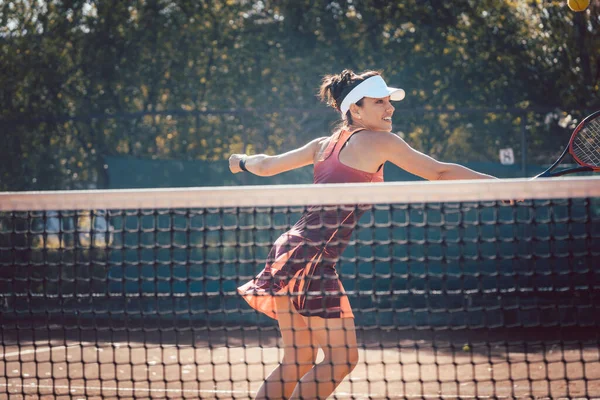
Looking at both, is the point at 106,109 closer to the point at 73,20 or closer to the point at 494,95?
the point at 73,20

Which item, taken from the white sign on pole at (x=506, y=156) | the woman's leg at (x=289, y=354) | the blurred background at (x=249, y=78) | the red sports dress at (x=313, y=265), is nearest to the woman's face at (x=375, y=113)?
the red sports dress at (x=313, y=265)

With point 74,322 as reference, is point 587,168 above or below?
above

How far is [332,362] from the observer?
3.25m

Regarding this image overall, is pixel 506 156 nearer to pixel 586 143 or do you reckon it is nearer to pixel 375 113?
pixel 586 143

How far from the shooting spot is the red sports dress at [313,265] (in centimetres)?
327

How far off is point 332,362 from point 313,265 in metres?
0.41

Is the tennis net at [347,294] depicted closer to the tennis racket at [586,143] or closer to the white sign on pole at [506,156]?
the tennis racket at [586,143]

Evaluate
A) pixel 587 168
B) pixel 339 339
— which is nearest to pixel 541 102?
pixel 587 168

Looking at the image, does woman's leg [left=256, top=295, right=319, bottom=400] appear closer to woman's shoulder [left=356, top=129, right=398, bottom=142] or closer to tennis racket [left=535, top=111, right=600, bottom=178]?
woman's shoulder [left=356, top=129, right=398, bottom=142]

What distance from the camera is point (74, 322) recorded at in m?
9.33

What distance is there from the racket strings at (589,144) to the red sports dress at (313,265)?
114cm

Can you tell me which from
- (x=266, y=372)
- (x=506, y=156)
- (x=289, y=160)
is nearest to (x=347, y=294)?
(x=289, y=160)

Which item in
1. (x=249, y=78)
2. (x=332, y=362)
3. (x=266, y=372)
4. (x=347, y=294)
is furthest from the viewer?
(x=249, y=78)

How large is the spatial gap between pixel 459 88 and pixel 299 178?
2.51 metres
